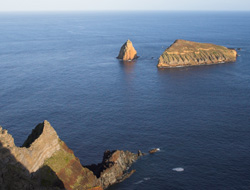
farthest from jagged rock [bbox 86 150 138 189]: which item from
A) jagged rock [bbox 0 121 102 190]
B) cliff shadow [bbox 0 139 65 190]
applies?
cliff shadow [bbox 0 139 65 190]

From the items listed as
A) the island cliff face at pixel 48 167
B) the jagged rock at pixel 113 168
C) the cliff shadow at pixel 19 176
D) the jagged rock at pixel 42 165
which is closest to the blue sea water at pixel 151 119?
the jagged rock at pixel 113 168

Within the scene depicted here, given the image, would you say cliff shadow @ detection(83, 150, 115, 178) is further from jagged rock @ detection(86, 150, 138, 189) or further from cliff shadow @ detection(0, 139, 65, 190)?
cliff shadow @ detection(0, 139, 65, 190)

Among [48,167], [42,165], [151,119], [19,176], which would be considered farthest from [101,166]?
[151,119]

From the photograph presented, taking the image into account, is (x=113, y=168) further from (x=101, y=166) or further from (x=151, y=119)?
(x=151, y=119)

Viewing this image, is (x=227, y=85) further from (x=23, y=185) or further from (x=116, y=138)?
(x=23, y=185)

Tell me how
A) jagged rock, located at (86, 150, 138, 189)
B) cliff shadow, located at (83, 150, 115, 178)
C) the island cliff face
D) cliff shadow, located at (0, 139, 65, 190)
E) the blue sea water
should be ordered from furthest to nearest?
1. the blue sea water
2. cliff shadow, located at (83, 150, 115, 178)
3. jagged rock, located at (86, 150, 138, 189)
4. the island cliff face
5. cliff shadow, located at (0, 139, 65, 190)

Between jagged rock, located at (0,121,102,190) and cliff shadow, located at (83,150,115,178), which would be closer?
jagged rock, located at (0,121,102,190)

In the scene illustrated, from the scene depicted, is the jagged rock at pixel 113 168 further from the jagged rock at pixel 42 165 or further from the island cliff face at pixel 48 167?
the jagged rock at pixel 42 165
